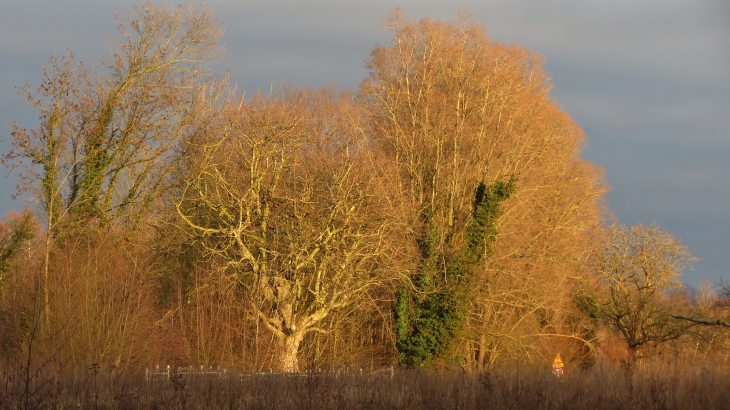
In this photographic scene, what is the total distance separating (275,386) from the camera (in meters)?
15.8

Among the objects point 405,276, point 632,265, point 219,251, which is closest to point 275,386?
point 219,251

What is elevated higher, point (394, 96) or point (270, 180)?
point (394, 96)

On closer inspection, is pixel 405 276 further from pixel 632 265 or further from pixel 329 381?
pixel 329 381

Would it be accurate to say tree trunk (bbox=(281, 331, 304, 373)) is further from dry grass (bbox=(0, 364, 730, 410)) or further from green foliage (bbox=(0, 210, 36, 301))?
dry grass (bbox=(0, 364, 730, 410))

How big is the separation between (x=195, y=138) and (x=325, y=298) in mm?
8532

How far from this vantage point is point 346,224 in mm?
30406

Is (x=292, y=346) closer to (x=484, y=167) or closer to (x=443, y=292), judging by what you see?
(x=443, y=292)

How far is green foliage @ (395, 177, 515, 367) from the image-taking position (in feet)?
108

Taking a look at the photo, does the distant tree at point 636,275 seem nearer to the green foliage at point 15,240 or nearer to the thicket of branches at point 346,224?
the thicket of branches at point 346,224

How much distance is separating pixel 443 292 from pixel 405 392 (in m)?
18.4

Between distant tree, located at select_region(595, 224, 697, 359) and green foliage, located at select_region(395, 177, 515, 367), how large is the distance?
28.7 ft

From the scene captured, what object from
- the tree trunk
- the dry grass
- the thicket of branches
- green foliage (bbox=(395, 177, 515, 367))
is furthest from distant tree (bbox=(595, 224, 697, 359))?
the dry grass

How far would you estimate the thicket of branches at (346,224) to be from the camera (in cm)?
2783

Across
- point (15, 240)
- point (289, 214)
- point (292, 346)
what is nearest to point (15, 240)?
point (15, 240)
